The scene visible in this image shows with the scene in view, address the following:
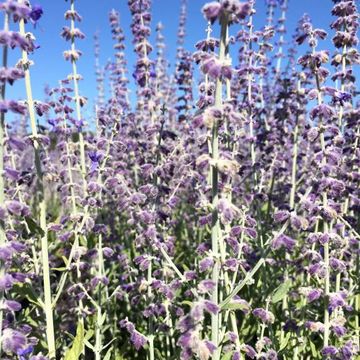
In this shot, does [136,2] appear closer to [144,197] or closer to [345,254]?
[144,197]

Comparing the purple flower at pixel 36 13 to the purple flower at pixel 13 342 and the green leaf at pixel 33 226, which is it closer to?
the green leaf at pixel 33 226

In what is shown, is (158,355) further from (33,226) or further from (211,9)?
(211,9)

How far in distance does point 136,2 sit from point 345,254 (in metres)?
3.87

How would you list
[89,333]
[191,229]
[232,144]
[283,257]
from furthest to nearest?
[191,229]
[283,257]
[232,144]
[89,333]

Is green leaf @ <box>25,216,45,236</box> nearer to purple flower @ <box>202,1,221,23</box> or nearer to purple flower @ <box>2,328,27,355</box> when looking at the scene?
purple flower @ <box>2,328,27,355</box>

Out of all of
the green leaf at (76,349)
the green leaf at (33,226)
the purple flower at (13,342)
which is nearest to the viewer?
the purple flower at (13,342)

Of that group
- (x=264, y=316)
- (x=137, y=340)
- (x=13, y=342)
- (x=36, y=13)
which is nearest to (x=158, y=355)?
(x=137, y=340)

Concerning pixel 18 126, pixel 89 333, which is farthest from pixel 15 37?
pixel 18 126

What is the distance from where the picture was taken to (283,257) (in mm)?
6785

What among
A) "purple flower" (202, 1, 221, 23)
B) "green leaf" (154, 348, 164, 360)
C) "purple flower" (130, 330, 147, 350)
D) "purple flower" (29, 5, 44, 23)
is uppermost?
"purple flower" (29, 5, 44, 23)

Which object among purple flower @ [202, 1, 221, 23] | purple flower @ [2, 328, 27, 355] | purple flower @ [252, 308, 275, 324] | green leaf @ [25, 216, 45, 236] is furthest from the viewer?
purple flower @ [252, 308, 275, 324]

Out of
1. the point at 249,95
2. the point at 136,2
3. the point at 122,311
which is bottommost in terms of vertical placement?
the point at 122,311

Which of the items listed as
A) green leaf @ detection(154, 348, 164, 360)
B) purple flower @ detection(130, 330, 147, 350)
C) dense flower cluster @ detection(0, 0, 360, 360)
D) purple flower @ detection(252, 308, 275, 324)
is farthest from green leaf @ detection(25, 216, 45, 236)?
purple flower @ detection(252, 308, 275, 324)

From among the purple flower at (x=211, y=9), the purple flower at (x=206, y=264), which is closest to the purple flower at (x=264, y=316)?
the purple flower at (x=206, y=264)
